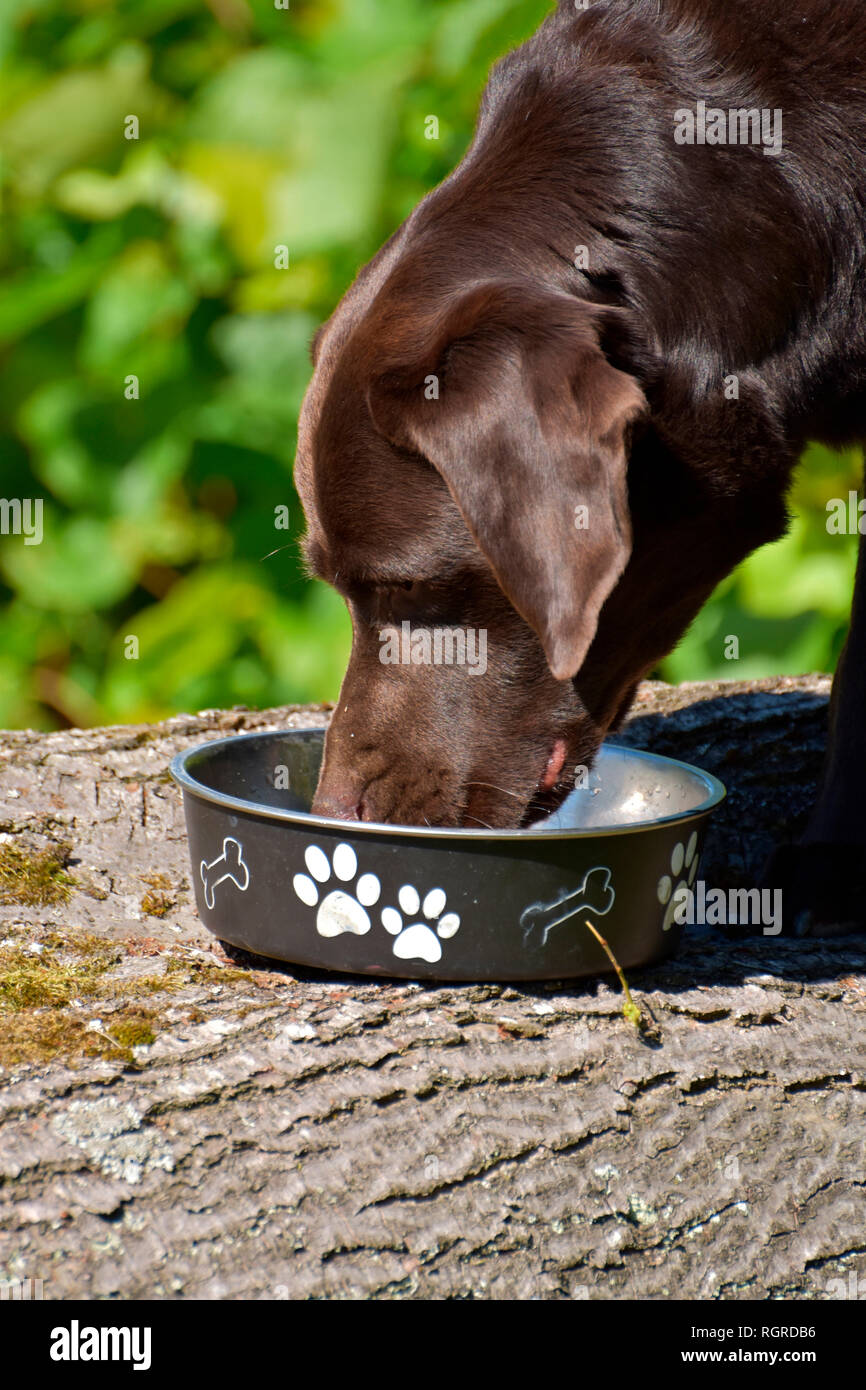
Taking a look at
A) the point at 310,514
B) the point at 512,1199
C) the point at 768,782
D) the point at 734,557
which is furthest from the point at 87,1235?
the point at 768,782

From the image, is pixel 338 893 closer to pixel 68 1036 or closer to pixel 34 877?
pixel 68 1036

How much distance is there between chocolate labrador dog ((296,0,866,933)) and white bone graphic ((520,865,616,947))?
1.16ft

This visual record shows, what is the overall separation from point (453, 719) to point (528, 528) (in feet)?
1.47

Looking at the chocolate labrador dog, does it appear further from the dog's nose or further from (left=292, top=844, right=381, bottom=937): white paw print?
(left=292, top=844, right=381, bottom=937): white paw print

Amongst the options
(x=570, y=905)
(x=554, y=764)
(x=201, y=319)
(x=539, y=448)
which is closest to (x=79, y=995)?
(x=570, y=905)

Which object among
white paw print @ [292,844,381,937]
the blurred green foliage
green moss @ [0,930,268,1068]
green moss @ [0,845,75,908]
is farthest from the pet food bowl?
the blurred green foliage

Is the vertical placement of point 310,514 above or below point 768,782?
above

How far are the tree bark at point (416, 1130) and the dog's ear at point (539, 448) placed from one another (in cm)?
52

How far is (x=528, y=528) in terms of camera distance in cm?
184

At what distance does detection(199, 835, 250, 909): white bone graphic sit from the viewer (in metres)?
1.95

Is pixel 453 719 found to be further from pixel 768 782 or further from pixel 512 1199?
pixel 768 782

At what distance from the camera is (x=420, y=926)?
6.11ft

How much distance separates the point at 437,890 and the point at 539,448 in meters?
0.59

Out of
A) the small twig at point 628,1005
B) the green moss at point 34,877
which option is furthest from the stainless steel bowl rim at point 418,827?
the green moss at point 34,877
